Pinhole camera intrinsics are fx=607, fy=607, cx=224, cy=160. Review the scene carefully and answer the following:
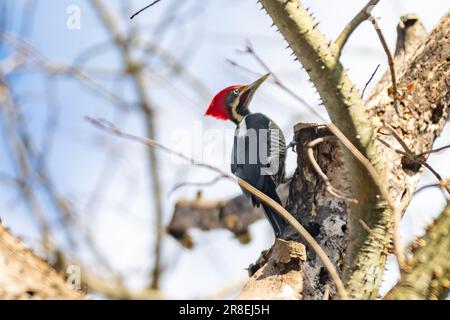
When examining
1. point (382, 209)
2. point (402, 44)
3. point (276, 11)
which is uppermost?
point (402, 44)

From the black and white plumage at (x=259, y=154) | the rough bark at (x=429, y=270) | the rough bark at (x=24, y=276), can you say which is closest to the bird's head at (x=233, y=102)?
the black and white plumage at (x=259, y=154)

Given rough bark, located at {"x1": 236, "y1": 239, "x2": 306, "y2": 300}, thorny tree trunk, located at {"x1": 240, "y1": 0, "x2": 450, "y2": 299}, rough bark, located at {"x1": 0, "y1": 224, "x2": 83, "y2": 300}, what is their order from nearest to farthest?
1. rough bark, located at {"x1": 0, "y1": 224, "x2": 83, "y2": 300}
2. thorny tree trunk, located at {"x1": 240, "y1": 0, "x2": 450, "y2": 299}
3. rough bark, located at {"x1": 236, "y1": 239, "x2": 306, "y2": 300}

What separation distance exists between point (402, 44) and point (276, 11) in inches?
50.0

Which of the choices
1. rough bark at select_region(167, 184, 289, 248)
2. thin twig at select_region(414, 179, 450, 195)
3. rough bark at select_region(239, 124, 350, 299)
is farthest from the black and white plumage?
thin twig at select_region(414, 179, 450, 195)

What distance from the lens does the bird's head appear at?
390 cm

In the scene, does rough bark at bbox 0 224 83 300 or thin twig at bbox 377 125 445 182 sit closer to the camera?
rough bark at bbox 0 224 83 300

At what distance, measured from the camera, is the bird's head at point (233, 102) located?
3.90 metres

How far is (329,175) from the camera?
7.93ft

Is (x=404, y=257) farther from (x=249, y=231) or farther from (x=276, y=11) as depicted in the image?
(x=249, y=231)

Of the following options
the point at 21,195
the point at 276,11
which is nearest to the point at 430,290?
the point at 276,11

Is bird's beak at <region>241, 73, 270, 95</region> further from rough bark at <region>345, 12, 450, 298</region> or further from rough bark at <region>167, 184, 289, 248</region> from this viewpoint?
rough bark at <region>345, 12, 450, 298</region>

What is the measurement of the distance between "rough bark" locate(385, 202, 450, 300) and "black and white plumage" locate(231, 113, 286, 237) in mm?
1437

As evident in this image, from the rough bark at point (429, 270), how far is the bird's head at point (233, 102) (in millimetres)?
2200

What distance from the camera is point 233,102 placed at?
3.96 meters
